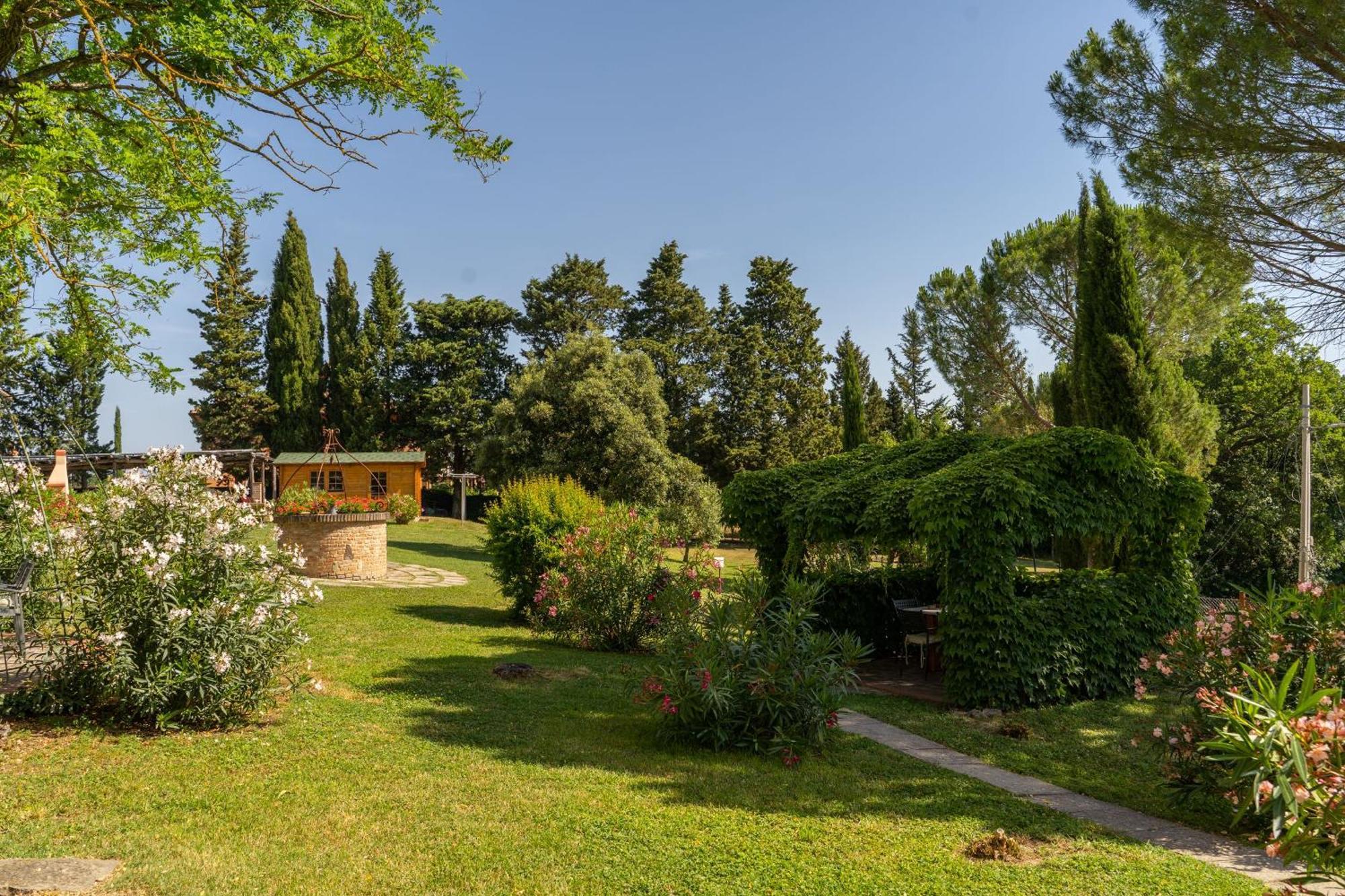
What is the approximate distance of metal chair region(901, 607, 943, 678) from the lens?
436 inches

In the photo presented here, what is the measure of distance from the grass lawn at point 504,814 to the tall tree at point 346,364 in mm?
34160

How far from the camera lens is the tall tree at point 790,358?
1395 inches

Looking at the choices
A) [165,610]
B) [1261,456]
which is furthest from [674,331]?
[165,610]

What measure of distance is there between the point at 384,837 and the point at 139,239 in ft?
18.3

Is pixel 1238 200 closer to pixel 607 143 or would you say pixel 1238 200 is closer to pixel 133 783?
pixel 607 143

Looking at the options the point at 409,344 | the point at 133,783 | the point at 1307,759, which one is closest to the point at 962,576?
the point at 1307,759

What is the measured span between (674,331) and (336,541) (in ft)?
82.4

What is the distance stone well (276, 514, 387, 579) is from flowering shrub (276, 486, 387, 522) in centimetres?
11

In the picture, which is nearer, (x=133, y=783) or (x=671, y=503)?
(x=133, y=783)

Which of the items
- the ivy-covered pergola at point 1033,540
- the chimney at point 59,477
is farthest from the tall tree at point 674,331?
the ivy-covered pergola at point 1033,540

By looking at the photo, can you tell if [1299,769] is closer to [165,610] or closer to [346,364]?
[165,610]

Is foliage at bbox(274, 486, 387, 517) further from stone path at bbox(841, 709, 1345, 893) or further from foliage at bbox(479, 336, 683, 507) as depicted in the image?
stone path at bbox(841, 709, 1345, 893)

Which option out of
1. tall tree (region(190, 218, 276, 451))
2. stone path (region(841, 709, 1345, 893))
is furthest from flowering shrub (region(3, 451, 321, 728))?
tall tree (region(190, 218, 276, 451))

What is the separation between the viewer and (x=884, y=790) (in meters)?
5.80
